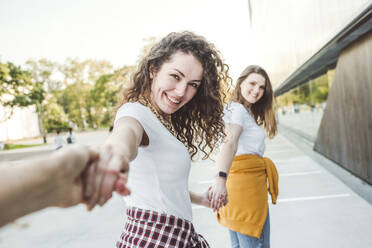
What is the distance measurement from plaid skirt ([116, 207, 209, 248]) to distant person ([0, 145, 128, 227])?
2.26ft

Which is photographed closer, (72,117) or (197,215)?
(197,215)

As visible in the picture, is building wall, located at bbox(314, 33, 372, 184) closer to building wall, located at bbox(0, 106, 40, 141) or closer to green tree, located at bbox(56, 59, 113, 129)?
building wall, located at bbox(0, 106, 40, 141)

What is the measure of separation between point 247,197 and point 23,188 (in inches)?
84.0

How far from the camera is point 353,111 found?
18.6ft

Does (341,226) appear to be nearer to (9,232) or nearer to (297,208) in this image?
(297,208)

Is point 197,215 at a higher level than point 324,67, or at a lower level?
lower

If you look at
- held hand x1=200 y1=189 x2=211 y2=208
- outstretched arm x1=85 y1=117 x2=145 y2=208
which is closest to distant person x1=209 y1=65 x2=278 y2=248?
held hand x1=200 y1=189 x2=211 y2=208

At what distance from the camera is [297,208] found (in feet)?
15.8

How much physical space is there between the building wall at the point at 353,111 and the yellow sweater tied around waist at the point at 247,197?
10.7 feet

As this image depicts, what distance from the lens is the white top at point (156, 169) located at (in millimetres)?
1241

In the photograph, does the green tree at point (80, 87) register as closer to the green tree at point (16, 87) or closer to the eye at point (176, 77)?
the green tree at point (16, 87)

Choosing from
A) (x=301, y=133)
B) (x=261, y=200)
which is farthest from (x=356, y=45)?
(x=301, y=133)

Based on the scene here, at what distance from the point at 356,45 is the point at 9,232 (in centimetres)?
650

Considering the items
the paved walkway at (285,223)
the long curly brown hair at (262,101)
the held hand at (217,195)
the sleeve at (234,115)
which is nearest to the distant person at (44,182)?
the held hand at (217,195)
